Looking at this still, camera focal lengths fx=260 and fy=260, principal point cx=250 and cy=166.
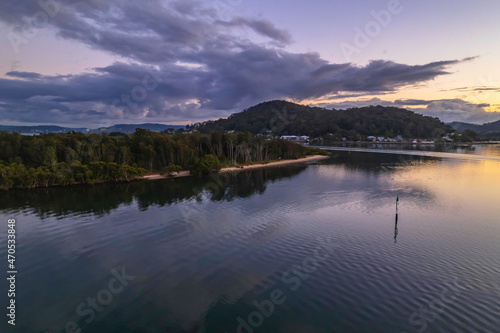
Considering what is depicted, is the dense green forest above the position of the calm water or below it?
above

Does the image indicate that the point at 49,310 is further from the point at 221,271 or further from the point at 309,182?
the point at 309,182

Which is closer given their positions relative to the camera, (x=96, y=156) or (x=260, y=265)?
(x=260, y=265)

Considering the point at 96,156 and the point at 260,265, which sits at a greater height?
the point at 96,156

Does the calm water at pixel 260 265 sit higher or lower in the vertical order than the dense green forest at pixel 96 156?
lower

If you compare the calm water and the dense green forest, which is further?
the dense green forest

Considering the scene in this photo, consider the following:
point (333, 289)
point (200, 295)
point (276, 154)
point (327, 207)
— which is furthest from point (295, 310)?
point (276, 154)
